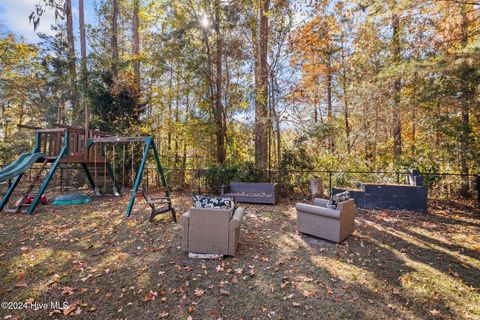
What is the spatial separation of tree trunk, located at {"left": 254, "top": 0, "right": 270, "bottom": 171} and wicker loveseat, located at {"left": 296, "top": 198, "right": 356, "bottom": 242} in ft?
12.5

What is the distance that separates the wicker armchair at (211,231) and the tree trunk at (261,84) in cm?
482

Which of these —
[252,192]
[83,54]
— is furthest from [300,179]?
[83,54]

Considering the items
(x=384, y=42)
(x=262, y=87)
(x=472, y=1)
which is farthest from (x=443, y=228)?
(x=384, y=42)

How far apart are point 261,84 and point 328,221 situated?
5.61 m

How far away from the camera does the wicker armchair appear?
340 centimetres

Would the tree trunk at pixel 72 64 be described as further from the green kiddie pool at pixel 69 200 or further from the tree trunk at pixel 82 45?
the green kiddie pool at pixel 69 200

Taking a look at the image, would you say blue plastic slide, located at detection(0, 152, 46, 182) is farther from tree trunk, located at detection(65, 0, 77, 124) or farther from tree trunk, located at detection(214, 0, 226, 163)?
tree trunk, located at detection(214, 0, 226, 163)

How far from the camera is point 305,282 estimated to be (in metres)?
2.89

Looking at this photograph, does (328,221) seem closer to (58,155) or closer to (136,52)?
(58,155)

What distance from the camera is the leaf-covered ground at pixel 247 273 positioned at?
2.41 metres

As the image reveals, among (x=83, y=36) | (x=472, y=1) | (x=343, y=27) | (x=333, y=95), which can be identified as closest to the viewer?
(x=472, y=1)

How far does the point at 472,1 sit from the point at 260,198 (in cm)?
684

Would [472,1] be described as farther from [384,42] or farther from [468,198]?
[468,198]

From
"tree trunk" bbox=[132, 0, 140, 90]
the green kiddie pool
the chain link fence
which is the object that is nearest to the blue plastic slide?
the green kiddie pool
